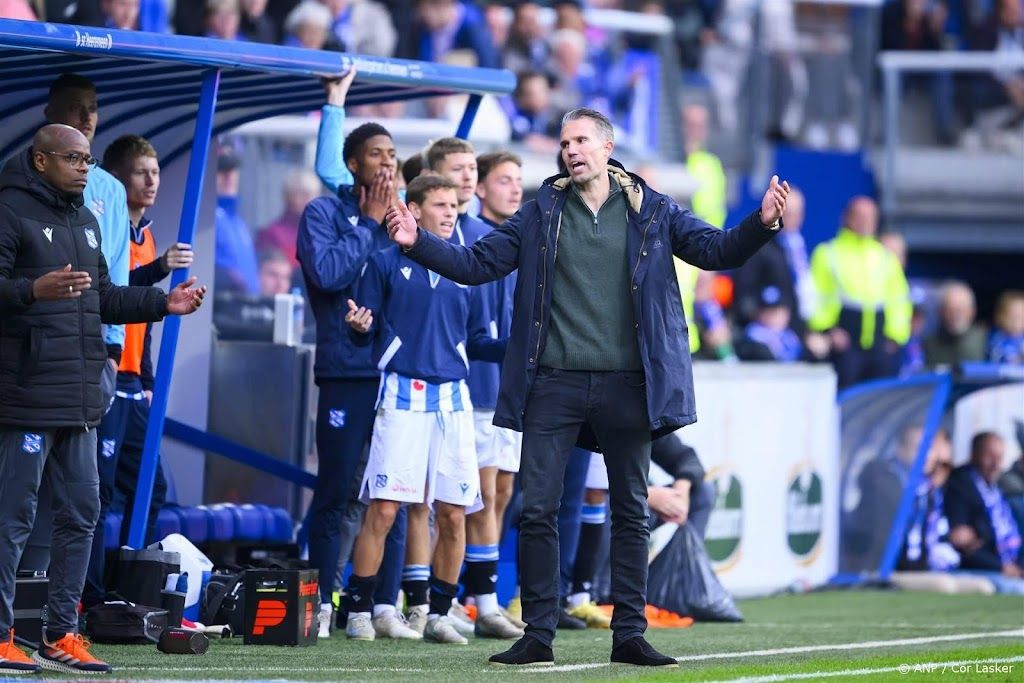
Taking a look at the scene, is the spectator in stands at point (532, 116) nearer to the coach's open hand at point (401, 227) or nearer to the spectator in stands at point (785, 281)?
the spectator in stands at point (785, 281)

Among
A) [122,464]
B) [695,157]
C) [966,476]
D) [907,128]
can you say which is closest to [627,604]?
[122,464]

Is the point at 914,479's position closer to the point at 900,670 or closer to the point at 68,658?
the point at 900,670

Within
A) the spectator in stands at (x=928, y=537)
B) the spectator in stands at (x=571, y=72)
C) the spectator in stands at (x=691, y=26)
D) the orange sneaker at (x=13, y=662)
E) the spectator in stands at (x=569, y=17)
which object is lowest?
the orange sneaker at (x=13, y=662)

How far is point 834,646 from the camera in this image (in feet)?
28.8

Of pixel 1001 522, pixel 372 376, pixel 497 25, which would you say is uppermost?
pixel 497 25

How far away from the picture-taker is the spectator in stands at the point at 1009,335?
16.0 meters

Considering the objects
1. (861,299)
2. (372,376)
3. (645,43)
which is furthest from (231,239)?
(645,43)

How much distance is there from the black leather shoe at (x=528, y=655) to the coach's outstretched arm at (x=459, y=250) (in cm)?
137

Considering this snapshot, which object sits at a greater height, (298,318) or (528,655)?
(298,318)

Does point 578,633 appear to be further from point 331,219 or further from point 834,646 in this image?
point 331,219

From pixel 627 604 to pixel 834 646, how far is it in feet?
5.28

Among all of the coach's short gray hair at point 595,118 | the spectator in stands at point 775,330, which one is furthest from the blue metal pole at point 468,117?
the spectator in stands at point 775,330

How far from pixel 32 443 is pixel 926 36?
14.9 metres

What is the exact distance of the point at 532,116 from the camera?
1493 cm
